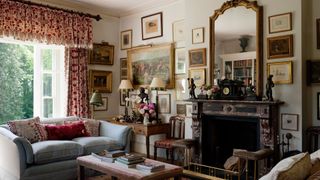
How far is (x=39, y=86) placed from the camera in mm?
5434

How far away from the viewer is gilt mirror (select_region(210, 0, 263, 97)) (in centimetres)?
409

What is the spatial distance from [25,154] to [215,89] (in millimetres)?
2667

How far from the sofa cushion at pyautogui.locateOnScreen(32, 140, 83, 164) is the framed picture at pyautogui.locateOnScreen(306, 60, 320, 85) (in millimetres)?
3192

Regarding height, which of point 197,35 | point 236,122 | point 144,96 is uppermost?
point 197,35

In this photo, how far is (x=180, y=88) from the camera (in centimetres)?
536

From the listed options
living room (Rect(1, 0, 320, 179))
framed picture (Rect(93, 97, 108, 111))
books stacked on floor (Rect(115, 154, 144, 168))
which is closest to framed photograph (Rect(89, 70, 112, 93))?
living room (Rect(1, 0, 320, 179))

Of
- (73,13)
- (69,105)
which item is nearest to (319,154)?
(69,105)

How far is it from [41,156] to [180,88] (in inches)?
103

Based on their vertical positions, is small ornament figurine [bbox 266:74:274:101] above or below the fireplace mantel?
above

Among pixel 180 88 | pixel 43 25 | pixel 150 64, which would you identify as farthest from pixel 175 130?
pixel 43 25

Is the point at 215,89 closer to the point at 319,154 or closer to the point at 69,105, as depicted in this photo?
the point at 319,154

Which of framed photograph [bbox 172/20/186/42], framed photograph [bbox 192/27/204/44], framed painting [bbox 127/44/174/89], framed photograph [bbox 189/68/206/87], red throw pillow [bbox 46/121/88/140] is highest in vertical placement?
framed photograph [bbox 172/20/186/42]

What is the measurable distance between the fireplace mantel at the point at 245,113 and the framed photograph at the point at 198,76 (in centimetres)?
36

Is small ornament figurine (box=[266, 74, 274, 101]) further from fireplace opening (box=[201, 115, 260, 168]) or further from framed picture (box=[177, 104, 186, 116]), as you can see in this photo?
framed picture (box=[177, 104, 186, 116])
